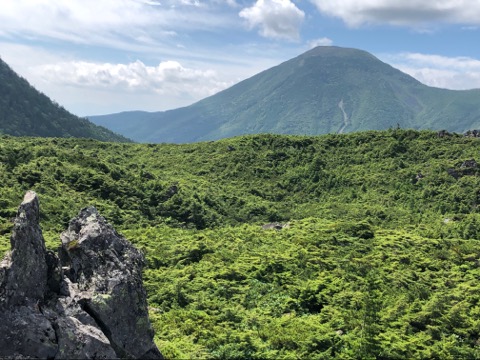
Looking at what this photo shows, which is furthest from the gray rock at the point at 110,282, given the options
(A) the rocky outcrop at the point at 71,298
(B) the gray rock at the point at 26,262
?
(B) the gray rock at the point at 26,262

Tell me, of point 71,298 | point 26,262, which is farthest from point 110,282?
point 26,262

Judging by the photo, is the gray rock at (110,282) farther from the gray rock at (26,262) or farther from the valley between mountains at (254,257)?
the gray rock at (26,262)

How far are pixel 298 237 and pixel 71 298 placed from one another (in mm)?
34387

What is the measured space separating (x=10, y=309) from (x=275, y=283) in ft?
72.3

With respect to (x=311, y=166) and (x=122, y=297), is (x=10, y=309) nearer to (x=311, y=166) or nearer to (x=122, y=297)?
(x=122, y=297)

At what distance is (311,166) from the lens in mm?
104875

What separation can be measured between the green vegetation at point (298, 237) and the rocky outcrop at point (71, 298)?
298 cm

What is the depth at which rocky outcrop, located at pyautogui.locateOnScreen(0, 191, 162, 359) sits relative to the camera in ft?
50.1

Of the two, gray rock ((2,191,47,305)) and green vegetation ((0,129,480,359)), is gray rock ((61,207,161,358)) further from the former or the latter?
green vegetation ((0,129,480,359))

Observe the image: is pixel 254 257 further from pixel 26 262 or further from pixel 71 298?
pixel 26 262

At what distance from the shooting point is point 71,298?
1708cm

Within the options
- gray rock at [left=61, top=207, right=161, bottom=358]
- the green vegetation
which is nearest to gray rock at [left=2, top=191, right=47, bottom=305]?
gray rock at [left=61, top=207, right=161, bottom=358]

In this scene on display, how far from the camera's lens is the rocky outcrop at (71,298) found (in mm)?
15273

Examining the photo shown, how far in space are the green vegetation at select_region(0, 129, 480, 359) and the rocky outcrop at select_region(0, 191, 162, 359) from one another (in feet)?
9.77
